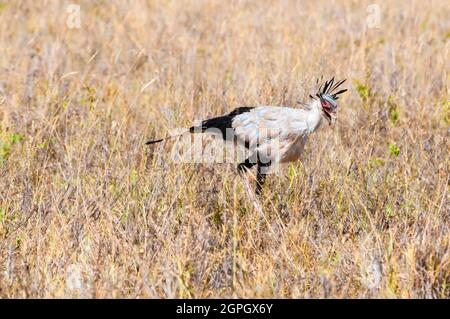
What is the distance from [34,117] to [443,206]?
3.27m

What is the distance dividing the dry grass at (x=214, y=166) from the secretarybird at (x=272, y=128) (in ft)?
0.67

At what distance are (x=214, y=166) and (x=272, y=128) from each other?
22.9 inches

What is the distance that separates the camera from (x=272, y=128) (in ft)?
17.0

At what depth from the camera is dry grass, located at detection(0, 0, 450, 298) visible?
4055 millimetres

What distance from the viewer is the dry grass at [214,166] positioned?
4055 mm

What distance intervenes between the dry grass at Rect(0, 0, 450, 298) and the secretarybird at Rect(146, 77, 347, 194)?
0.67ft

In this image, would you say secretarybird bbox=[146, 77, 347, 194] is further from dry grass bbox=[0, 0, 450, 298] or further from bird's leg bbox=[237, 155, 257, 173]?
dry grass bbox=[0, 0, 450, 298]

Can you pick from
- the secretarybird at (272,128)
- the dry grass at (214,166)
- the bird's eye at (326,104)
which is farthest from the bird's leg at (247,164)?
the bird's eye at (326,104)

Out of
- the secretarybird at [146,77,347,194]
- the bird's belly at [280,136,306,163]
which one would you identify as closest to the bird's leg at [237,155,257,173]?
the secretarybird at [146,77,347,194]

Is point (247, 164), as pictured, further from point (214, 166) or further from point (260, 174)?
point (214, 166)

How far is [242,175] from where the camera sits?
5.32 meters
